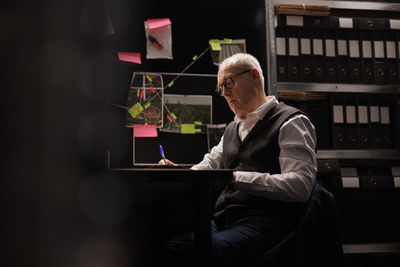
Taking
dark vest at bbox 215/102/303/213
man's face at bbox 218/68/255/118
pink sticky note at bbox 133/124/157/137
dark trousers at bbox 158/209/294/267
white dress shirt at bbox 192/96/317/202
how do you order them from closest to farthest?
1. dark trousers at bbox 158/209/294/267
2. white dress shirt at bbox 192/96/317/202
3. dark vest at bbox 215/102/303/213
4. man's face at bbox 218/68/255/118
5. pink sticky note at bbox 133/124/157/137

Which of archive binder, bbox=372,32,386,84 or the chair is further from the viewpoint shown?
archive binder, bbox=372,32,386,84

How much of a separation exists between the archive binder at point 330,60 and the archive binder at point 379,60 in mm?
284

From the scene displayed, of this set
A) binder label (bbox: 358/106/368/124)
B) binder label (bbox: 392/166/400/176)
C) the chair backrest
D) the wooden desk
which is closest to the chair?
the chair backrest

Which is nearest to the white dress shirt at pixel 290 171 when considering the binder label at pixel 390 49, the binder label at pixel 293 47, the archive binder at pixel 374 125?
the binder label at pixel 293 47

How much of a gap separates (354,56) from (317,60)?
26cm

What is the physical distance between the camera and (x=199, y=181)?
749 millimetres

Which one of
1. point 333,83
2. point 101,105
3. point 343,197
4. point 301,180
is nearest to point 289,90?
point 333,83

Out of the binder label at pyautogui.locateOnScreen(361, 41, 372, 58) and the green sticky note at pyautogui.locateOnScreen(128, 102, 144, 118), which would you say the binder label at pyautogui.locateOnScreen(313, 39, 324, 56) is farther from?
the green sticky note at pyautogui.locateOnScreen(128, 102, 144, 118)

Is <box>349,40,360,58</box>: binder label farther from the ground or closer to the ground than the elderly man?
farther from the ground

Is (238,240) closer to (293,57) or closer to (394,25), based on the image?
(293,57)

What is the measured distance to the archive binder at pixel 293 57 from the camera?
226cm

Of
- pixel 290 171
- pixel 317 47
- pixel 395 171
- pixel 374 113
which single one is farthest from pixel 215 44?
pixel 395 171

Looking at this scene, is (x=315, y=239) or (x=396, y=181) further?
(x=396, y=181)

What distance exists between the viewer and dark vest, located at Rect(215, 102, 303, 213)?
1358 mm
